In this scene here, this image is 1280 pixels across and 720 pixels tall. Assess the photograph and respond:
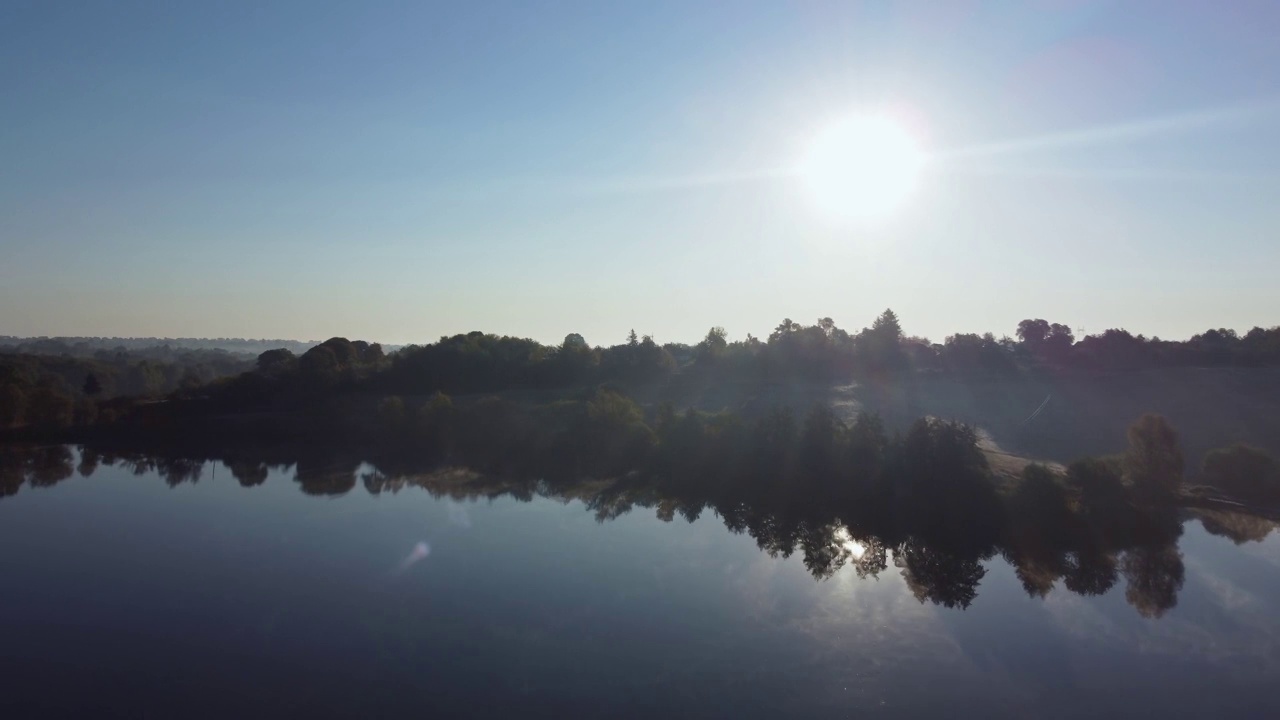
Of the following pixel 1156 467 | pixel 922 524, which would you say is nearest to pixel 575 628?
pixel 922 524

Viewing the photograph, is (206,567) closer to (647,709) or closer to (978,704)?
(647,709)

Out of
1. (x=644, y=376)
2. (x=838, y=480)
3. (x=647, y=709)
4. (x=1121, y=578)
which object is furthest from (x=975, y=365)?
(x=647, y=709)

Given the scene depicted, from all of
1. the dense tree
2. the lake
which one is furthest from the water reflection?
the dense tree

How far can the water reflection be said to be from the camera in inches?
919

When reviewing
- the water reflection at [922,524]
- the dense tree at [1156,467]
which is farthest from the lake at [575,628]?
the dense tree at [1156,467]

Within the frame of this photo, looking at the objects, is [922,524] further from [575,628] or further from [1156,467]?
[575,628]

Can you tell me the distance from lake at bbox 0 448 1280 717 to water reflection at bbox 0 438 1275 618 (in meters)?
0.48

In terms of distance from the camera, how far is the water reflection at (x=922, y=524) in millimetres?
23344

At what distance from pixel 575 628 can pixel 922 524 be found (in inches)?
660

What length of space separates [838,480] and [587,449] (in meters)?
14.3

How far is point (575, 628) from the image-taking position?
18.2m

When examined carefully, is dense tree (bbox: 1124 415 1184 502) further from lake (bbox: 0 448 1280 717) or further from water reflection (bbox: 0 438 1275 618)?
lake (bbox: 0 448 1280 717)

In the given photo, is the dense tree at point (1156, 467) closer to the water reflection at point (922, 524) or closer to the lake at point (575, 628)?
the water reflection at point (922, 524)

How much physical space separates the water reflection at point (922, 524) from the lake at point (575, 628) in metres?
0.48
